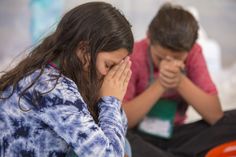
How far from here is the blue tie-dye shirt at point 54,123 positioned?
95cm

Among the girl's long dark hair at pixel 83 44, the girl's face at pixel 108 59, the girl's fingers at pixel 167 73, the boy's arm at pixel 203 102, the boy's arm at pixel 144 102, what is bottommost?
the boy's arm at pixel 203 102

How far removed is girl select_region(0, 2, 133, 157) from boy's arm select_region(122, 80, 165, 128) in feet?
1.18

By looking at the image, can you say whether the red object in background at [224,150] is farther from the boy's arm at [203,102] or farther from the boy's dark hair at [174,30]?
Result: the boy's dark hair at [174,30]

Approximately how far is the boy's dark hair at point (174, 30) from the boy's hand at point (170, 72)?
42mm

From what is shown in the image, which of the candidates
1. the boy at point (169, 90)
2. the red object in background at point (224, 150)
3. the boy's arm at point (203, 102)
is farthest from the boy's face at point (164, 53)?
the red object in background at point (224, 150)

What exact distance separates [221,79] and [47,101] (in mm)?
1521

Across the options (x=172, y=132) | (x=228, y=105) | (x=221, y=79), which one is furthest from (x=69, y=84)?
(x=221, y=79)

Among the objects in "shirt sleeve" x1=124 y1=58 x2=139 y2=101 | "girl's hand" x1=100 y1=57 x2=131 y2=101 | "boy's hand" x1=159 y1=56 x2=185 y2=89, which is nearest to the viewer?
"girl's hand" x1=100 y1=57 x2=131 y2=101

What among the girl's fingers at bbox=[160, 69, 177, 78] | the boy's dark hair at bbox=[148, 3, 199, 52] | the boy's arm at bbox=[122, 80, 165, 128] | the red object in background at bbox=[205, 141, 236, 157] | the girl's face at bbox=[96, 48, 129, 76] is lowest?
the red object in background at bbox=[205, 141, 236, 157]

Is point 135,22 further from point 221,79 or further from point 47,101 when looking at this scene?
point 47,101

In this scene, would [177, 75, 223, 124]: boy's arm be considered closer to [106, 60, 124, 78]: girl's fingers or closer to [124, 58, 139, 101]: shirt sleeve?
[124, 58, 139, 101]: shirt sleeve

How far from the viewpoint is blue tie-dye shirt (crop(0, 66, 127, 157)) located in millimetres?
953

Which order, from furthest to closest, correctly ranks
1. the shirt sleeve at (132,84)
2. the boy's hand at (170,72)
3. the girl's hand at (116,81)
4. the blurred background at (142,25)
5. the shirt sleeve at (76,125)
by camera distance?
the blurred background at (142,25)
the shirt sleeve at (132,84)
the boy's hand at (170,72)
the girl's hand at (116,81)
the shirt sleeve at (76,125)

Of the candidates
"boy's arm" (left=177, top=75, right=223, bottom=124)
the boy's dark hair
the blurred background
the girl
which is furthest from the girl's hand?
the blurred background
